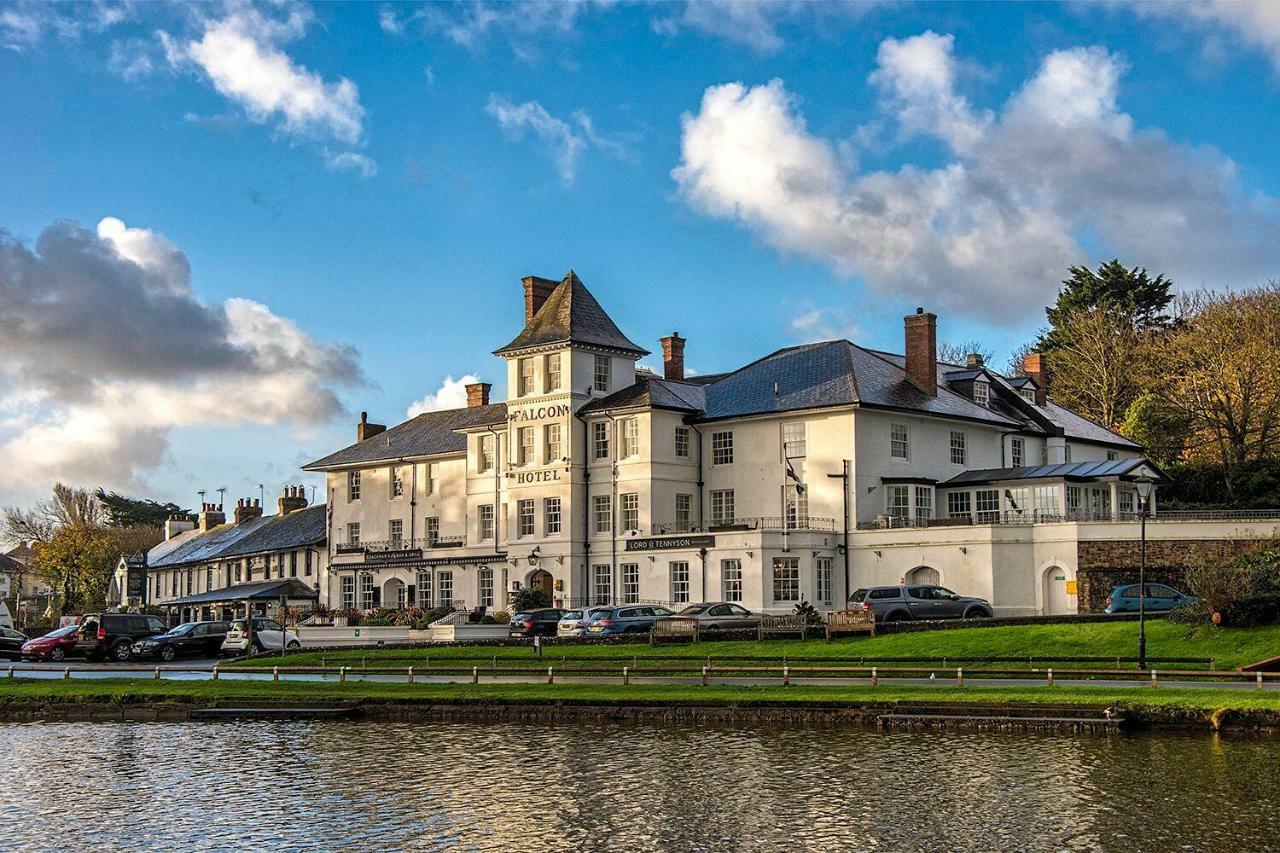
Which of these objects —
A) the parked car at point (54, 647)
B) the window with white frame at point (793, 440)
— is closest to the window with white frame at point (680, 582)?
the window with white frame at point (793, 440)

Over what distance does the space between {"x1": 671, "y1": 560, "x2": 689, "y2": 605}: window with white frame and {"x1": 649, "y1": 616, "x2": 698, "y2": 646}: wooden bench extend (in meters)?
12.0

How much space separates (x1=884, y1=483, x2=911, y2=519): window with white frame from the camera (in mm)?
60281

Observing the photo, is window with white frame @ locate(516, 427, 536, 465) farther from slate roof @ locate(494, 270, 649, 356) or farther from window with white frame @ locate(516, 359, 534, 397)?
slate roof @ locate(494, 270, 649, 356)

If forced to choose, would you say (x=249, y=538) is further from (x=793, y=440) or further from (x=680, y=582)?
→ (x=793, y=440)

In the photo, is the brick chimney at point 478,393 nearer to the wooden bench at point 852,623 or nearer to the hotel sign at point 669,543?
the hotel sign at point 669,543

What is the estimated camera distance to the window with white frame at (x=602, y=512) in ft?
210

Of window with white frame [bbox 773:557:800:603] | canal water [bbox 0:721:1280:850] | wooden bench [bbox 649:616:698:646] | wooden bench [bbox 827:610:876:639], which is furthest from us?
window with white frame [bbox 773:557:800:603]

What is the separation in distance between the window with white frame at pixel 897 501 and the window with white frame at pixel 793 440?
4.00 m

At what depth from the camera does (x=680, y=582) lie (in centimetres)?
6031

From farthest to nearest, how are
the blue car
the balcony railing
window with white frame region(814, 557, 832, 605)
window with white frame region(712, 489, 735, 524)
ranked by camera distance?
window with white frame region(712, 489, 735, 524) < the balcony railing < window with white frame region(814, 557, 832, 605) < the blue car

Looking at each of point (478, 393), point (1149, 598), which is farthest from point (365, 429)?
point (1149, 598)

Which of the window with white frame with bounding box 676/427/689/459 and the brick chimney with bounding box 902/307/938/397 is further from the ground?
the brick chimney with bounding box 902/307/938/397

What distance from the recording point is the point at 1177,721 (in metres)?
27.0

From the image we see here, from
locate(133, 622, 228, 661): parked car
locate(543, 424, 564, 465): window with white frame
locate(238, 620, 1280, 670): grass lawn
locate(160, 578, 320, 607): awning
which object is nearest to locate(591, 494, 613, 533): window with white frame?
locate(543, 424, 564, 465): window with white frame
